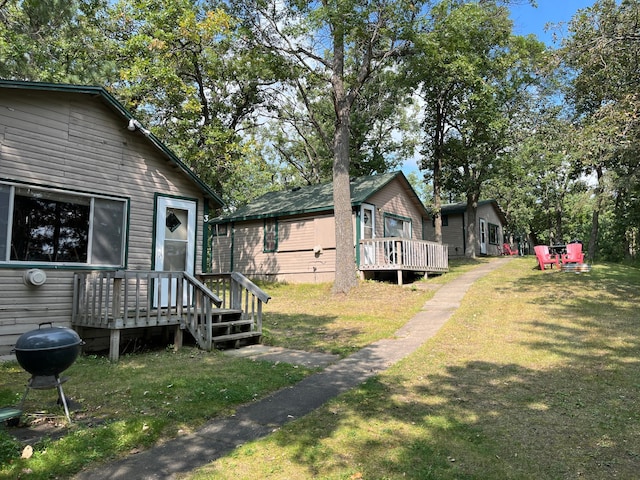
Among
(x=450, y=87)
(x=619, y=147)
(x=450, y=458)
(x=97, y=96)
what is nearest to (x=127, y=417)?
(x=450, y=458)

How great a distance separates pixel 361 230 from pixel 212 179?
26.8 feet

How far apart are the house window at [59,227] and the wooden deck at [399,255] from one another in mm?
10172

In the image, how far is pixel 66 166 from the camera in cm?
783

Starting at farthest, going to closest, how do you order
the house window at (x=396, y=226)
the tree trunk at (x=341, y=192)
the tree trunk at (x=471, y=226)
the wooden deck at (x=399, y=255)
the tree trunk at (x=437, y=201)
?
1. the tree trunk at (x=471, y=226)
2. the tree trunk at (x=437, y=201)
3. the house window at (x=396, y=226)
4. the wooden deck at (x=399, y=255)
5. the tree trunk at (x=341, y=192)

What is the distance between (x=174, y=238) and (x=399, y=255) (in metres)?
9.10

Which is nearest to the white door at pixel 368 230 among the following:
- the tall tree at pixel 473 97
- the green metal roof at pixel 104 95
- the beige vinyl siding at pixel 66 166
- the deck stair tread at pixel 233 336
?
the tall tree at pixel 473 97

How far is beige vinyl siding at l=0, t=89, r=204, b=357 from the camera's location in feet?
23.5

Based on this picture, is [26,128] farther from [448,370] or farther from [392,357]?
[448,370]

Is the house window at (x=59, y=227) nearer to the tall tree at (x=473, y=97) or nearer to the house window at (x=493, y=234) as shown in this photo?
the tall tree at (x=473, y=97)

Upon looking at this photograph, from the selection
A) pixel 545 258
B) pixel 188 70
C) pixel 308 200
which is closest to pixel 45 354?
pixel 308 200

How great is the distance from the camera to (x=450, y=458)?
143 inches

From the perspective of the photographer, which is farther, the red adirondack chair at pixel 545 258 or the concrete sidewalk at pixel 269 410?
the red adirondack chair at pixel 545 258

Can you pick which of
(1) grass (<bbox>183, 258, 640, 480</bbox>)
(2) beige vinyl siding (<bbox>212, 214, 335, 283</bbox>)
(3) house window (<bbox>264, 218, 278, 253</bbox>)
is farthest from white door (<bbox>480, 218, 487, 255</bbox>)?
(1) grass (<bbox>183, 258, 640, 480</bbox>)

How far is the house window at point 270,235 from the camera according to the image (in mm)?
19375
